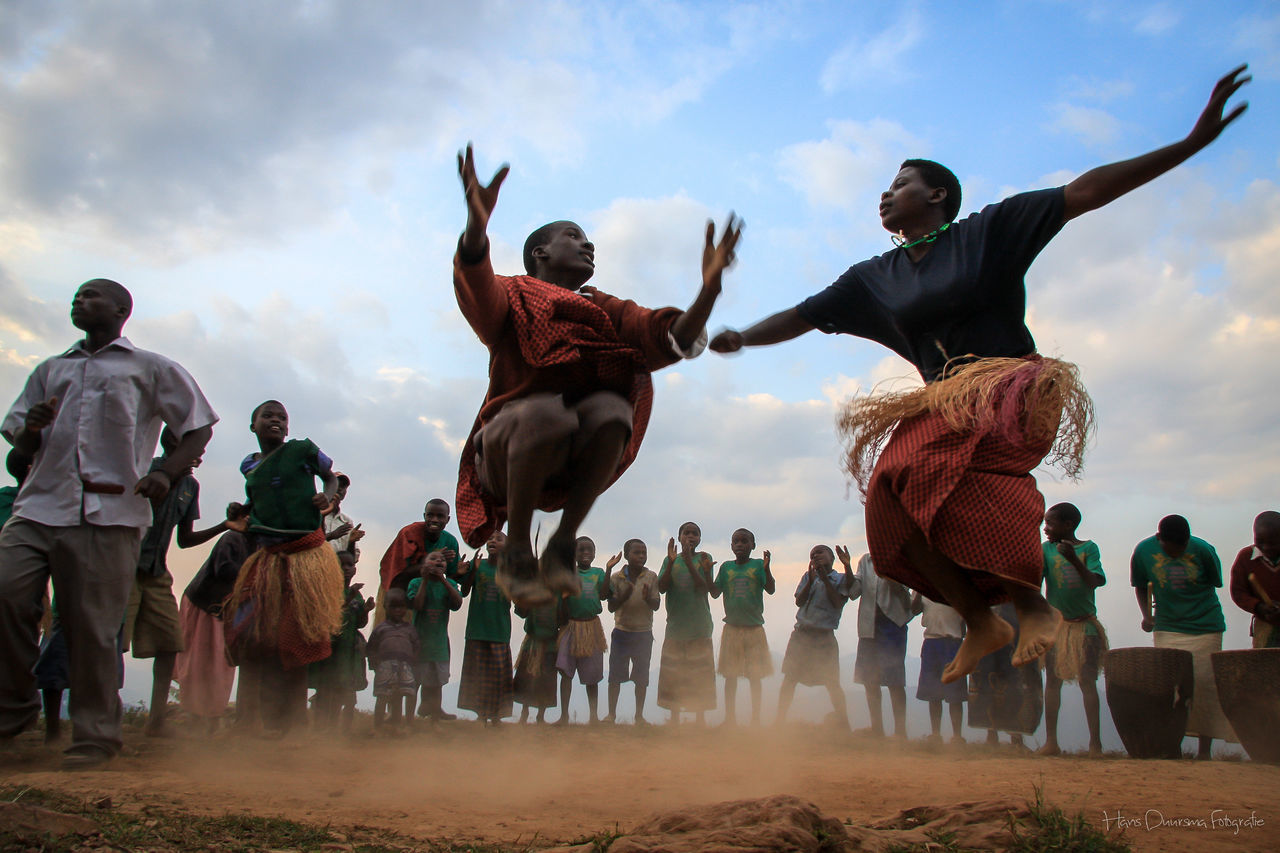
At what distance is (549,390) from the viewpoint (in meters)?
4.11

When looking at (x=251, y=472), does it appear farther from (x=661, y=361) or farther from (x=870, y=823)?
(x=870, y=823)

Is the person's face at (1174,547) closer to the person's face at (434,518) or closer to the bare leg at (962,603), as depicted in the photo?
the bare leg at (962,603)

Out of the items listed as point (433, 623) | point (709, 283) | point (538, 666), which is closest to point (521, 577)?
point (709, 283)

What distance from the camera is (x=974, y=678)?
8.08m

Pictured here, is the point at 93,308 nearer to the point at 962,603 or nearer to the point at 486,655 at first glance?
the point at 486,655

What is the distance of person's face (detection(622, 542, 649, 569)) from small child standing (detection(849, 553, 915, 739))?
2354 millimetres

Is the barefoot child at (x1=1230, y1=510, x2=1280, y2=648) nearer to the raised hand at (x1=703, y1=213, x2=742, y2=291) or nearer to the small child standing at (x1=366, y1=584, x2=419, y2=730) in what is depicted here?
the raised hand at (x1=703, y1=213, x2=742, y2=291)

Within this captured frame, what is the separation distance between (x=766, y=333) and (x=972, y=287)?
3.55ft

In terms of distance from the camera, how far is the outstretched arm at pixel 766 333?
14.7ft

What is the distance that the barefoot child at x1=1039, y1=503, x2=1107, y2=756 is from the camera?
761 cm

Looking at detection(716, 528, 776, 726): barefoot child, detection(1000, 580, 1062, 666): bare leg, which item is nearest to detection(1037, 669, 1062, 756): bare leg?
detection(716, 528, 776, 726): barefoot child

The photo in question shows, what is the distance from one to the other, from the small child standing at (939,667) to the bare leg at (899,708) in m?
0.26

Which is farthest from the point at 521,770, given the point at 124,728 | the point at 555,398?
the point at 124,728

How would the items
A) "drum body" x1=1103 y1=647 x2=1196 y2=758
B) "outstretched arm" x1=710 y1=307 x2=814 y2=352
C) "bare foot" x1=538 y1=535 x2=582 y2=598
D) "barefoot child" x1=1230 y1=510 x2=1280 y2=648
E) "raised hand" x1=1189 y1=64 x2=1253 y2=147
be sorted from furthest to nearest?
"barefoot child" x1=1230 y1=510 x2=1280 y2=648, "drum body" x1=1103 y1=647 x2=1196 y2=758, "outstretched arm" x1=710 y1=307 x2=814 y2=352, "bare foot" x1=538 y1=535 x2=582 y2=598, "raised hand" x1=1189 y1=64 x2=1253 y2=147
